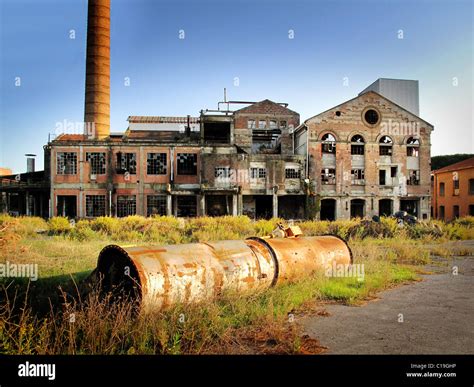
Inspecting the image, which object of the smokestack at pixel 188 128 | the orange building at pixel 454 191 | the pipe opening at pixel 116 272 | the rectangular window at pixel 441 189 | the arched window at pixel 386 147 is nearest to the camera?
the pipe opening at pixel 116 272

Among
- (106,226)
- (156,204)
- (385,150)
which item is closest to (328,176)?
(385,150)

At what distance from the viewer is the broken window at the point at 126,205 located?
1043 inches

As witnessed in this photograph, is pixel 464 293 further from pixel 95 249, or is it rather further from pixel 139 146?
pixel 139 146

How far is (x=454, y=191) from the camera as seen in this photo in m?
29.8

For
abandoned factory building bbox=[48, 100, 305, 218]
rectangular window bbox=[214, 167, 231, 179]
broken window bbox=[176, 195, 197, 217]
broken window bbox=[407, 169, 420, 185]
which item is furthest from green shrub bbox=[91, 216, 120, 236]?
broken window bbox=[407, 169, 420, 185]

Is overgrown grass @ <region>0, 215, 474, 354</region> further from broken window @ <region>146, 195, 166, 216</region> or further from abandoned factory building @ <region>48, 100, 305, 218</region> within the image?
abandoned factory building @ <region>48, 100, 305, 218</region>

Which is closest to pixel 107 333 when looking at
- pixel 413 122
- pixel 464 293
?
pixel 464 293

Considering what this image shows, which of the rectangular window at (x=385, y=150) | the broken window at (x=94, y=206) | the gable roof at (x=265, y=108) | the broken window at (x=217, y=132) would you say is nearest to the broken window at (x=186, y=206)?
the broken window at (x=94, y=206)

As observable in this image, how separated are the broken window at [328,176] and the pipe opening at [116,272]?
25729 mm

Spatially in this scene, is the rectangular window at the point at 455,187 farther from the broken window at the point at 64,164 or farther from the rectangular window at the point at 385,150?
the broken window at the point at 64,164

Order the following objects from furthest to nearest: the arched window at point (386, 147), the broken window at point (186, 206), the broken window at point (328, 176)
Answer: the arched window at point (386, 147) → the broken window at point (328, 176) → the broken window at point (186, 206)

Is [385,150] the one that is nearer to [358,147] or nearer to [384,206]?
[358,147]

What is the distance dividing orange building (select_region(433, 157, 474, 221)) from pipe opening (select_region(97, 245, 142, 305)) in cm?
2836

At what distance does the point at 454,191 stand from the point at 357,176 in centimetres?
935
